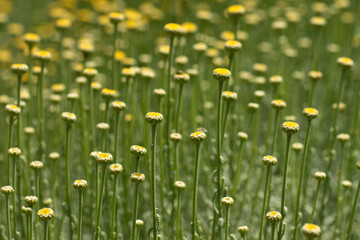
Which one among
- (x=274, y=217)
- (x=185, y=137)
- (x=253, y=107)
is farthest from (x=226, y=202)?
(x=185, y=137)

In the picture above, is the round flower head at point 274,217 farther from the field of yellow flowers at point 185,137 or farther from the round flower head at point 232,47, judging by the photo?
the round flower head at point 232,47

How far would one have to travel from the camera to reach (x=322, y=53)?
3939 mm

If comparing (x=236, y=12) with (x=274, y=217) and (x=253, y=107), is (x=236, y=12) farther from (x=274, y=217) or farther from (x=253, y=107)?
(x=274, y=217)

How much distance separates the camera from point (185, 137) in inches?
110

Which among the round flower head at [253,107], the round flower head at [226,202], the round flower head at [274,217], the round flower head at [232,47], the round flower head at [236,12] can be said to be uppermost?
the round flower head at [236,12]

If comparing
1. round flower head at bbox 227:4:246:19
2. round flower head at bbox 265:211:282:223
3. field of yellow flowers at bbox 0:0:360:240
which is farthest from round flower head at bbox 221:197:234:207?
round flower head at bbox 227:4:246:19

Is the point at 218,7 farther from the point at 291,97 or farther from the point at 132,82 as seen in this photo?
the point at 132,82

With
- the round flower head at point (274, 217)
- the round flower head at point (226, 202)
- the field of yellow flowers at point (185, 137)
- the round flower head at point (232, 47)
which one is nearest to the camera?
the round flower head at point (274, 217)

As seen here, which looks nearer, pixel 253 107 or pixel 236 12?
pixel 253 107

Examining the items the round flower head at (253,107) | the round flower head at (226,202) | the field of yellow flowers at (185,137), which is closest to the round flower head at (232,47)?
the field of yellow flowers at (185,137)

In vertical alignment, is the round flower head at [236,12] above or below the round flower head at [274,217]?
above

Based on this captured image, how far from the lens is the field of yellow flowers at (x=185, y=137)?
1933 mm

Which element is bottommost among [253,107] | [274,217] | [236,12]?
[274,217]

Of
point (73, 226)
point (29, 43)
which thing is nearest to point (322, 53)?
point (29, 43)
